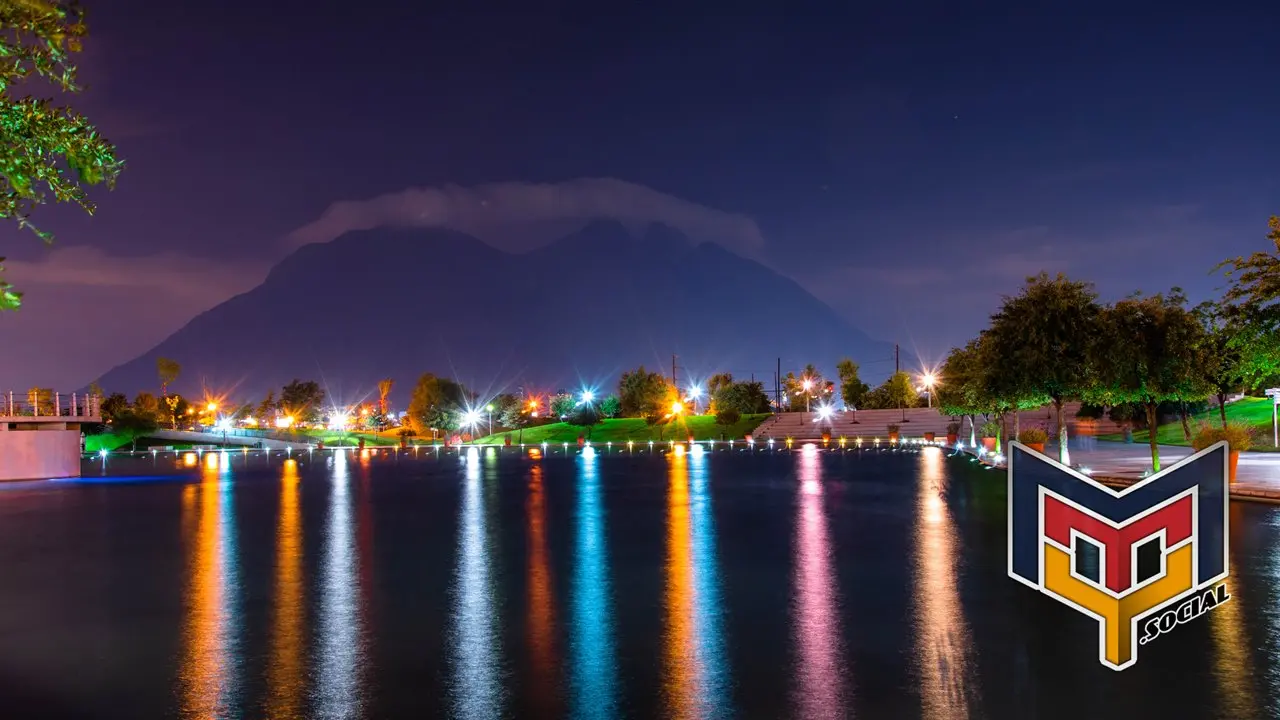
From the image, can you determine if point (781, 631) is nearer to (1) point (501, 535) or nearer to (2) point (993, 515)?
(1) point (501, 535)

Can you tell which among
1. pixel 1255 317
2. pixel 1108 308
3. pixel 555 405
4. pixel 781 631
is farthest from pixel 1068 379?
pixel 555 405

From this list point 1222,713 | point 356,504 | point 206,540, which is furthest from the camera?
point 356,504

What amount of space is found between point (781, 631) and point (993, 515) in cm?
1187

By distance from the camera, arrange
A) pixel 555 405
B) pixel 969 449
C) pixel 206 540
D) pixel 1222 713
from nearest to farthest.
Result: pixel 1222 713 < pixel 206 540 < pixel 969 449 < pixel 555 405

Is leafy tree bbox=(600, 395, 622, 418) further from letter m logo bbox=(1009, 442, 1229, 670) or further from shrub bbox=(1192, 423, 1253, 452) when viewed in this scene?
letter m logo bbox=(1009, 442, 1229, 670)

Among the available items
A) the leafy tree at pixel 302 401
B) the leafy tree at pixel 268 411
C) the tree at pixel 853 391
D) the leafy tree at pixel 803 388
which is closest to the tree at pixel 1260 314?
the tree at pixel 853 391

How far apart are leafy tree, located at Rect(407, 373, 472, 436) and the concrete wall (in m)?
78.8

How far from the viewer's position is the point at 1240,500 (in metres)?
23.4

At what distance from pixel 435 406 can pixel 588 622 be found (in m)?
117

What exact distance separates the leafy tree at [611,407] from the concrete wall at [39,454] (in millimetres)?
83999

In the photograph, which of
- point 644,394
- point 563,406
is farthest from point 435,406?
point 644,394

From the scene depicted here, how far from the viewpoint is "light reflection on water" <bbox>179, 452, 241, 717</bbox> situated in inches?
321

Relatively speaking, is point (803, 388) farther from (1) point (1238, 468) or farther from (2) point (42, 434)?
(2) point (42, 434)

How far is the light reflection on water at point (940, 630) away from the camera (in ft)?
25.8
